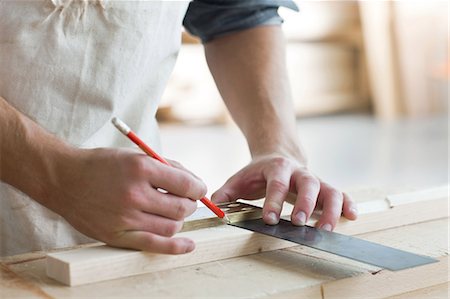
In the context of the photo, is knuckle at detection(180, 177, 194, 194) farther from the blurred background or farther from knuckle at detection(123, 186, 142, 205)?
the blurred background

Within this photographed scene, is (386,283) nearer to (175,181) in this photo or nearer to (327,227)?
(327,227)

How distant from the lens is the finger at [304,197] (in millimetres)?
1204

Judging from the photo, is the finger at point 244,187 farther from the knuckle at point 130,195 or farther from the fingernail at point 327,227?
the knuckle at point 130,195

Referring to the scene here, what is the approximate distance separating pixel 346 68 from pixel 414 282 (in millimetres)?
5603

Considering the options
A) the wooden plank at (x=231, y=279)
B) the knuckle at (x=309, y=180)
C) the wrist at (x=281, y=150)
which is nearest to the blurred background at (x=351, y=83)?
the wrist at (x=281, y=150)

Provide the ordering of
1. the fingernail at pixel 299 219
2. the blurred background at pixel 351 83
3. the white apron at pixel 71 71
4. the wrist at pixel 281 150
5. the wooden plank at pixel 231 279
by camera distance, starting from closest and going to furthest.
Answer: the wooden plank at pixel 231 279 < the fingernail at pixel 299 219 < the white apron at pixel 71 71 < the wrist at pixel 281 150 < the blurred background at pixel 351 83

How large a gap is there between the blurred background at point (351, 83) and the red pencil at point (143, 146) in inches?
141

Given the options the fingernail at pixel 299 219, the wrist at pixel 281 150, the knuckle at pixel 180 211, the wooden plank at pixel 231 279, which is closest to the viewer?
the wooden plank at pixel 231 279

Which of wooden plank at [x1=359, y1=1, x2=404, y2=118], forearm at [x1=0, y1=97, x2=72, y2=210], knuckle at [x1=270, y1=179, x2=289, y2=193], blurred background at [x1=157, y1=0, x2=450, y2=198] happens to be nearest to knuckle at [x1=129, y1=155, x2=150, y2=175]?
forearm at [x1=0, y1=97, x2=72, y2=210]

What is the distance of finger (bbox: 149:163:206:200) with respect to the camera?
41.4 inches

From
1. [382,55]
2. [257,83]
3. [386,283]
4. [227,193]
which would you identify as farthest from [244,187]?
[382,55]

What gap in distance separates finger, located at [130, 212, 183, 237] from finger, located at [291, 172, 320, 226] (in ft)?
0.65

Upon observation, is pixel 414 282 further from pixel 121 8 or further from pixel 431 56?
pixel 431 56

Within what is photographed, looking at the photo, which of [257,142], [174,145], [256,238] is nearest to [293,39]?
[174,145]
